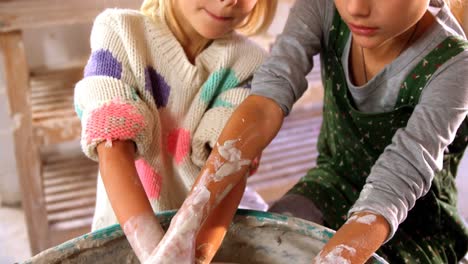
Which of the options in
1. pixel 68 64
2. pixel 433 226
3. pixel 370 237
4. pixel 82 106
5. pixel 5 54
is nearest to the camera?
pixel 370 237

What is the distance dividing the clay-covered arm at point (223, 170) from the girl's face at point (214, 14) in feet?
0.39

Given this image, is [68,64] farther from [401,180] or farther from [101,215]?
[401,180]

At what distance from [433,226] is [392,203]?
9.9 inches

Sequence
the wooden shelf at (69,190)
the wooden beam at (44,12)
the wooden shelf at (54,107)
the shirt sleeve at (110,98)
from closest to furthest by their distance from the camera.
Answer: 1. the shirt sleeve at (110,98)
2. the wooden beam at (44,12)
3. the wooden shelf at (54,107)
4. the wooden shelf at (69,190)

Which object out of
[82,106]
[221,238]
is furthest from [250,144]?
[82,106]

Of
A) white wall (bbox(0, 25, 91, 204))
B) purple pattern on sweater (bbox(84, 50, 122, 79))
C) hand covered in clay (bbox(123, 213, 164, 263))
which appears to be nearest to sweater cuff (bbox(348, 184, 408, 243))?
hand covered in clay (bbox(123, 213, 164, 263))

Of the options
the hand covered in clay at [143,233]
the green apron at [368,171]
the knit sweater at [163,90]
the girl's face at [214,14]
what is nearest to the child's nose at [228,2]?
the girl's face at [214,14]

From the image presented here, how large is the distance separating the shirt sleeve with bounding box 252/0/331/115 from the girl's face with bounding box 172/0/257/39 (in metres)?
0.09

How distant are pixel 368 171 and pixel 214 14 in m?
0.38

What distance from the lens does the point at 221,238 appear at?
2.52 ft

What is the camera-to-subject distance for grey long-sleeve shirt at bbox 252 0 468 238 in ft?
2.56

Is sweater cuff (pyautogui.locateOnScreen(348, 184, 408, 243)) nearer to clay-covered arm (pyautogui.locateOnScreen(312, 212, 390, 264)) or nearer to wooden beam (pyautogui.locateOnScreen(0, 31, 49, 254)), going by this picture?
clay-covered arm (pyautogui.locateOnScreen(312, 212, 390, 264))

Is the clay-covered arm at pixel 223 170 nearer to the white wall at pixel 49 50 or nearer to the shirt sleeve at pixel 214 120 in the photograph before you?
the shirt sleeve at pixel 214 120

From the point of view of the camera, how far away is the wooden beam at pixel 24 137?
1289mm
